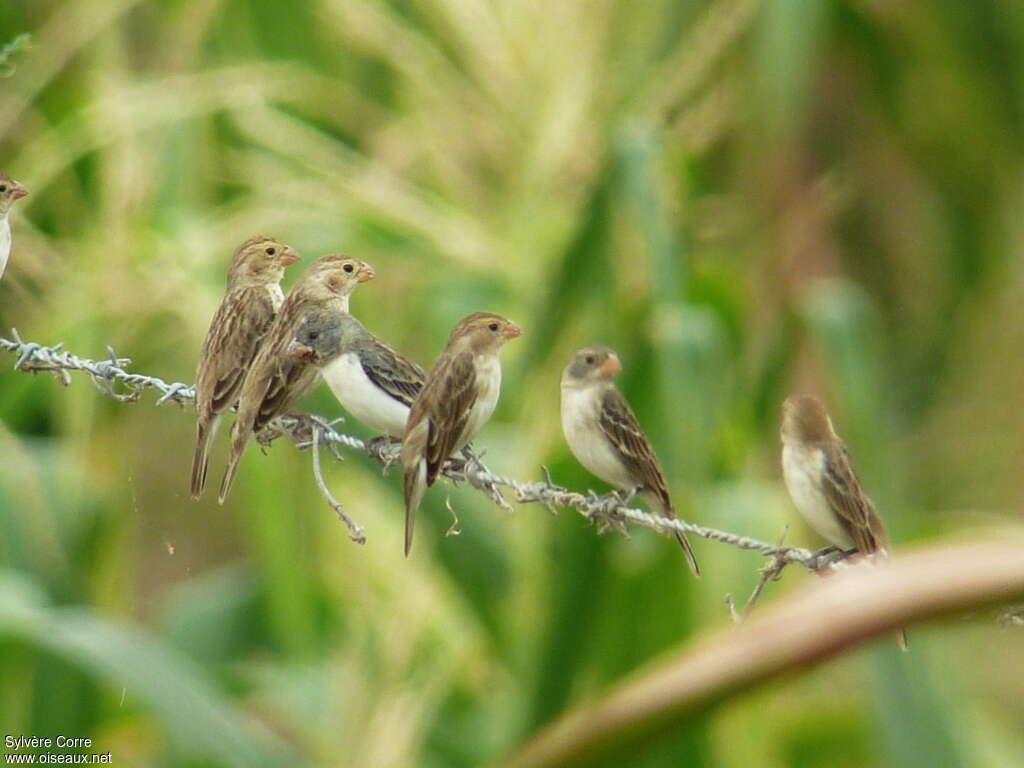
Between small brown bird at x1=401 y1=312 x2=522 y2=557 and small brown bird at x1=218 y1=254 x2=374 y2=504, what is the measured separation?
0.54 ft

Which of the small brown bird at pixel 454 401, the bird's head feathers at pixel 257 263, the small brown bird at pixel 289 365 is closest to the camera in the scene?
the small brown bird at pixel 289 365

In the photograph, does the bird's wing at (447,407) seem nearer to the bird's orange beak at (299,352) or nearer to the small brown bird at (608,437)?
the bird's orange beak at (299,352)

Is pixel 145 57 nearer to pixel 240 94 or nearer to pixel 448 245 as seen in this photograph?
pixel 240 94

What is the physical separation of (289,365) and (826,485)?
2.21 ft

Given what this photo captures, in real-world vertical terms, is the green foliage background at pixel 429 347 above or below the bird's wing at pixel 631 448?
above

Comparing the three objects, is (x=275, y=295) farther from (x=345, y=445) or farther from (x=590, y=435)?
(x=590, y=435)

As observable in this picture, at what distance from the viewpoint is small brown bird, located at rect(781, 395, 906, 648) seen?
2057mm

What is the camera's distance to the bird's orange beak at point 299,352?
202 cm

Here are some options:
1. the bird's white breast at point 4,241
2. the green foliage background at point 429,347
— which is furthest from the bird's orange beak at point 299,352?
the green foliage background at point 429,347

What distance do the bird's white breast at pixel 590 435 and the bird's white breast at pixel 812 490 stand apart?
0.39 meters

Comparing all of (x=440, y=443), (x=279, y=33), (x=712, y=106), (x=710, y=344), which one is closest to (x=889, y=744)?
(x=710, y=344)

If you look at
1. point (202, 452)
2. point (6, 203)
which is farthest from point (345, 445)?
point (6, 203)

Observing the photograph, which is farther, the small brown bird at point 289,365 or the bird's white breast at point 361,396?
the bird's white breast at point 361,396

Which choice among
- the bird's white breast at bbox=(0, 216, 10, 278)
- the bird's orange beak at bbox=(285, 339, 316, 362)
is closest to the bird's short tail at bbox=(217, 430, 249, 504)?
the bird's orange beak at bbox=(285, 339, 316, 362)
